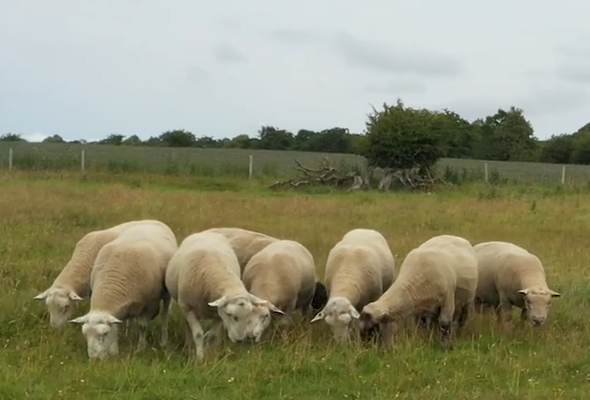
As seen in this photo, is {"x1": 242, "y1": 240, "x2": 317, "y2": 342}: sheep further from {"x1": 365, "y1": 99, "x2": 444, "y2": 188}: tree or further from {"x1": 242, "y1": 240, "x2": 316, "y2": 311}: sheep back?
{"x1": 365, "y1": 99, "x2": 444, "y2": 188}: tree

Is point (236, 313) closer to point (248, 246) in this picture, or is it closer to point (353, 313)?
point (353, 313)

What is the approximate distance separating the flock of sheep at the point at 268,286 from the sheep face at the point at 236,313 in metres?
0.01

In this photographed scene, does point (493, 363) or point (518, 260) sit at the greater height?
point (518, 260)

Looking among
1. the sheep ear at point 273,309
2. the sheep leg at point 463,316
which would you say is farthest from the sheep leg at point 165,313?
the sheep leg at point 463,316

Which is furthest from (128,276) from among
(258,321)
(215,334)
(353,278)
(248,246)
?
(353,278)

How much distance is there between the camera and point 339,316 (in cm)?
853

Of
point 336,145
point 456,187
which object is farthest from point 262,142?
point 456,187

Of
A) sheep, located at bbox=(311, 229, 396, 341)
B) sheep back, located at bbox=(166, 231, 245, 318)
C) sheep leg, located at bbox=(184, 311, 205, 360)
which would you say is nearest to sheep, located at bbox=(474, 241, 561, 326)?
sheep, located at bbox=(311, 229, 396, 341)

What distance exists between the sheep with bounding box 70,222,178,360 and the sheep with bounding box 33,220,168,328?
366 mm

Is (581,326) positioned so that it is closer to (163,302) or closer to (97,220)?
(163,302)

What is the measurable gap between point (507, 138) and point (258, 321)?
255ft

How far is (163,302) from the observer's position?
9461 millimetres

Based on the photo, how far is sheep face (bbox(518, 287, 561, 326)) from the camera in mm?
9141

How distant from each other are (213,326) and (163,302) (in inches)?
43.4
